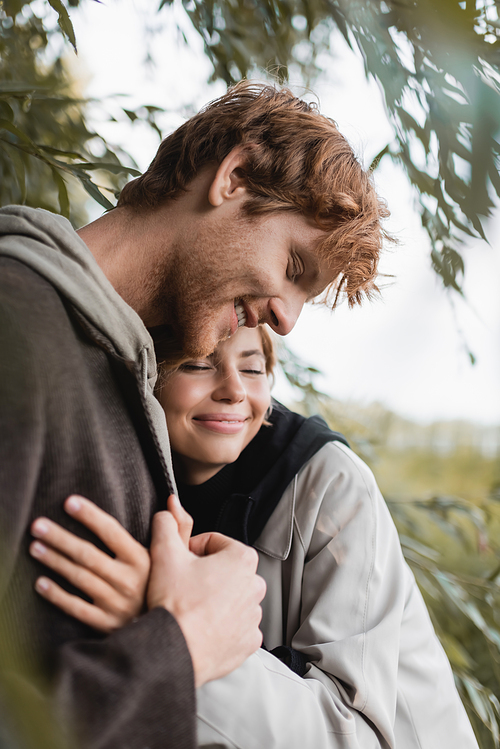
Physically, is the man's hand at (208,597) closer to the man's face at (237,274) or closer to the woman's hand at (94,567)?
the woman's hand at (94,567)

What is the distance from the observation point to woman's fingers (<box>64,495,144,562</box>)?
1.83 ft

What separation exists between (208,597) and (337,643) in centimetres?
40

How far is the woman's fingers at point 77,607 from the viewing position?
532mm

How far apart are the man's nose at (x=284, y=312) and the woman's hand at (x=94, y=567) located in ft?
1.72

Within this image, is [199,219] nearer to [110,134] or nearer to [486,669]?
[110,134]

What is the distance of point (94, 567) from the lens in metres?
0.56

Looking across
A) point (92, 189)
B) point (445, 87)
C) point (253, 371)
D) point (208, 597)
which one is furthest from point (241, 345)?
point (445, 87)

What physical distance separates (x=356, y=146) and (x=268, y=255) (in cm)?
39

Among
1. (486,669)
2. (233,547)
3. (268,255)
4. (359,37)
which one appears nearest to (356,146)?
(268,255)

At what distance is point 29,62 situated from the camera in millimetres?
1460

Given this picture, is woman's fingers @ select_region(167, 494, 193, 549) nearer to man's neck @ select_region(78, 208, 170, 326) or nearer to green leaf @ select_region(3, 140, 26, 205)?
man's neck @ select_region(78, 208, 170, 326)

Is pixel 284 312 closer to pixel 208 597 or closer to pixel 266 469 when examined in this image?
pixel 266 469

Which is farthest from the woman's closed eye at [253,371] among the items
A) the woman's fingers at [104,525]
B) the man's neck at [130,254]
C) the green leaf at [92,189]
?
the woman's fingers at [104,525]

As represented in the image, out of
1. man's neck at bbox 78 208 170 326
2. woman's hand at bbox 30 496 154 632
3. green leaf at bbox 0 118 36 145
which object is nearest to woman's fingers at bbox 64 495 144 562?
woman's hand at bbox 30 496 154 632
